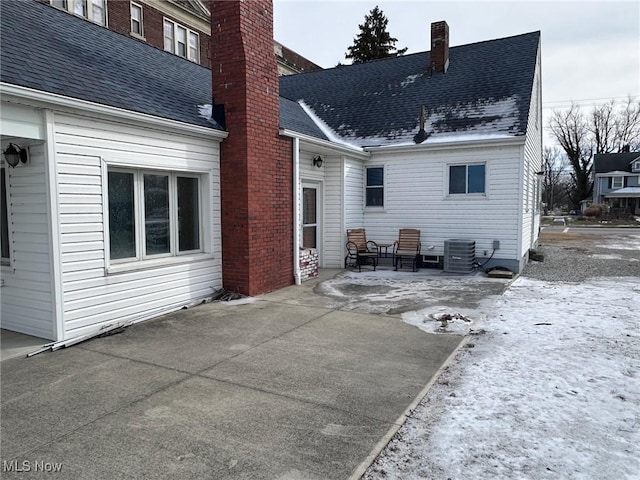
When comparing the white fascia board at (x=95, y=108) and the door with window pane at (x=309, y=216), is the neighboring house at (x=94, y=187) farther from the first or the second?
the door with window pane at (x=309, y=216)

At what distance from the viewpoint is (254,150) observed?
7.61 m

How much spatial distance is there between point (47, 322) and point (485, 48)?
13.5 meters

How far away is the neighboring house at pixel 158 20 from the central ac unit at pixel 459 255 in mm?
15901

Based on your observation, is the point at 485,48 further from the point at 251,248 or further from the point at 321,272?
the point at 251,248

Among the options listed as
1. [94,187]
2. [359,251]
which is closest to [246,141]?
[94,187]

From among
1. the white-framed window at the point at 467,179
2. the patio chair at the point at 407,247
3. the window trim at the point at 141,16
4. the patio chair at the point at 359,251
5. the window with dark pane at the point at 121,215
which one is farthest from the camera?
the window trim at the point at 141,16

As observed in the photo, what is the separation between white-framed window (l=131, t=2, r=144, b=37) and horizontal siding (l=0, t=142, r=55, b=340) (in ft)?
→ 57.7

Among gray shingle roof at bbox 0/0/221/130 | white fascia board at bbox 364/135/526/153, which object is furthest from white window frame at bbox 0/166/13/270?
white fascia board at bbox 364/135/526/153

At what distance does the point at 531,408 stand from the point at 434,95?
10794 mm

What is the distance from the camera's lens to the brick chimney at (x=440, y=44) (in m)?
13.2

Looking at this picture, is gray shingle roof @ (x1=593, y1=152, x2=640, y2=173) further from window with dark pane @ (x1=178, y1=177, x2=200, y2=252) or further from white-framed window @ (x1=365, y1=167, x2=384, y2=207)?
window with dark pane @ (x1=178, y1=177, x2=200, y2=252)

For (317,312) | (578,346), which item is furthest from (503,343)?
(317,312)

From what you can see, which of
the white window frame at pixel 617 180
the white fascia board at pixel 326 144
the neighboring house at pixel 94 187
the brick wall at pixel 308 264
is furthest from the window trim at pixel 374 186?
the white window frame at pixel 617 180

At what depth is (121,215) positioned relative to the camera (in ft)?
20.0
